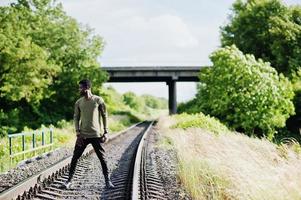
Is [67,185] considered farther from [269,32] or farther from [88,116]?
[269,32]

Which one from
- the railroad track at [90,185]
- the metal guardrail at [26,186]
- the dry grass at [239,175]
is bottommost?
the railroad track at [90,185]

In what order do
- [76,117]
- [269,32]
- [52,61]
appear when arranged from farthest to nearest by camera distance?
[269,32]
[52,61]
[76,117]

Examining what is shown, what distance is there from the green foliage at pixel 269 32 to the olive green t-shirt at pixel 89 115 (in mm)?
46521

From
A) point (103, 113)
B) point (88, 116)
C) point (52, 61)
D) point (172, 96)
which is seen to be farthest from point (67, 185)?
point (172, 96)

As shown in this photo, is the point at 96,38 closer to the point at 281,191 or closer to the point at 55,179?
the point at 55,179

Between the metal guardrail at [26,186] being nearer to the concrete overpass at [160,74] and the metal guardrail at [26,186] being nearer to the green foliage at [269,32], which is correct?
the green foliage at [269,32]

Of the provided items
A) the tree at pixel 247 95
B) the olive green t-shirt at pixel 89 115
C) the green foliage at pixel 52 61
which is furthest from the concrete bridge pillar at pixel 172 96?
the olive green t-shirt at pixel 89 115

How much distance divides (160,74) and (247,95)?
3333cm

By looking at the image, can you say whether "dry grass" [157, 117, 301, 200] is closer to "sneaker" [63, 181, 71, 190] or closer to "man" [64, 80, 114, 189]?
"man" [64, 80, 114, 189]

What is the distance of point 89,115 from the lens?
996cm

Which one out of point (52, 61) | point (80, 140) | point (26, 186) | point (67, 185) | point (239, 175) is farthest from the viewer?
point (52, 61)

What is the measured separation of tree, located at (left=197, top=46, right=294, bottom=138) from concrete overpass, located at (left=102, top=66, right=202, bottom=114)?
2943 centimetres

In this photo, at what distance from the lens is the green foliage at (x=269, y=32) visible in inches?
2255

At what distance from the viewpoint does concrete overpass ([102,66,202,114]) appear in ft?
223
